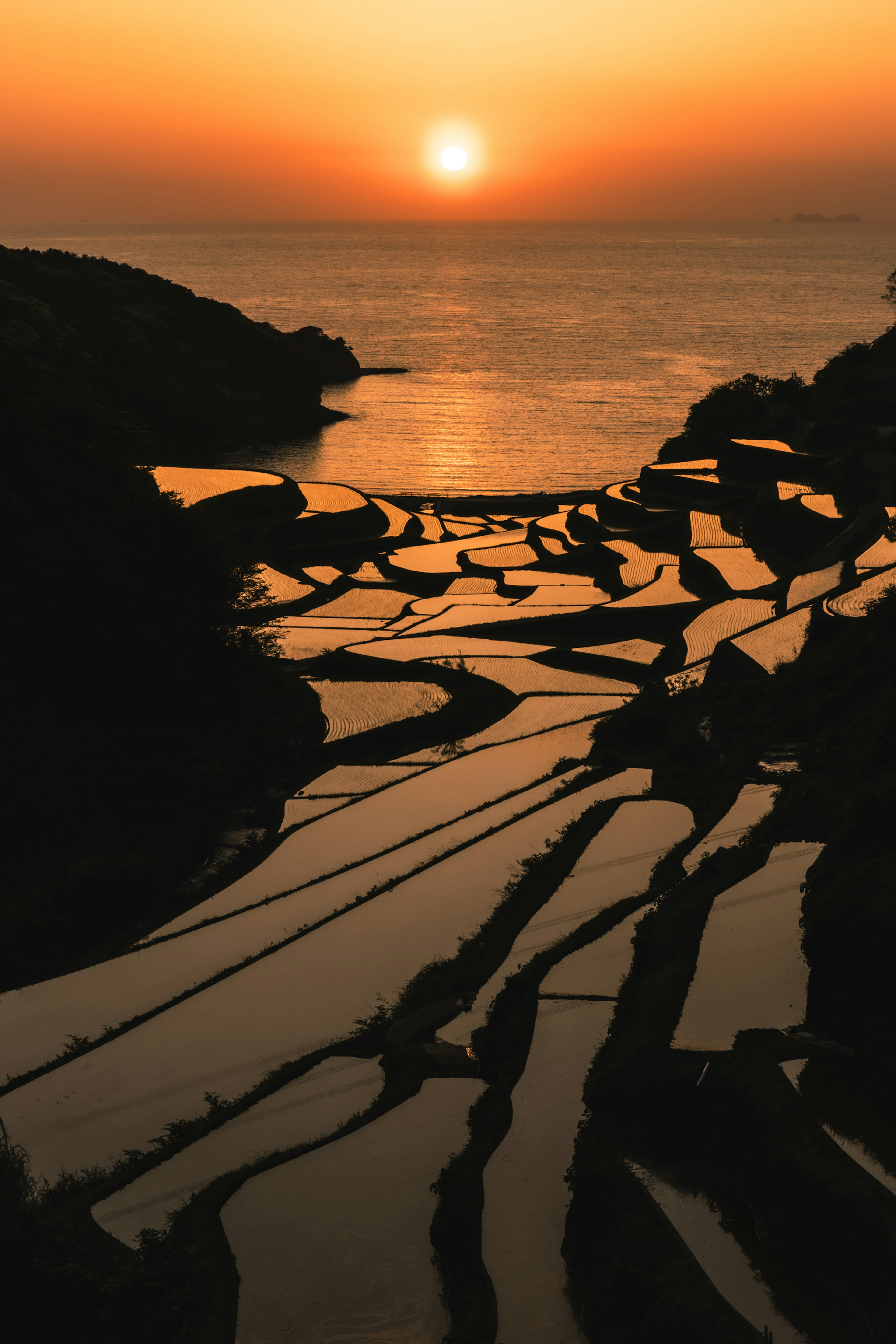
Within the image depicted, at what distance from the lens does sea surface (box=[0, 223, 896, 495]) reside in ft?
185

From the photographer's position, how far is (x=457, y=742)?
18406 millimetres

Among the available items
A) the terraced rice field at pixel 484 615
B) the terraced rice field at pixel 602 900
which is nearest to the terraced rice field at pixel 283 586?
the terraced rice field at pixel 484 615

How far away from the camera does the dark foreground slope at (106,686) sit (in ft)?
42.1

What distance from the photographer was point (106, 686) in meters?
16.4

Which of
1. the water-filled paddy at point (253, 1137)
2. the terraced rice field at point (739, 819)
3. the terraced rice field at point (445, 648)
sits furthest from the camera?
the terraced rice field at point (445, 648)

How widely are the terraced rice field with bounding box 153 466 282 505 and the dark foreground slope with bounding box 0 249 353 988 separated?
12.9m

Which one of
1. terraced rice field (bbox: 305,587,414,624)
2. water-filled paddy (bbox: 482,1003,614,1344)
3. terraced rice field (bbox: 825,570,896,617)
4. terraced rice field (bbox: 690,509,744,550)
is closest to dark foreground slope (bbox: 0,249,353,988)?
water-filled paddy (bbox: 482,1003,614,1344)

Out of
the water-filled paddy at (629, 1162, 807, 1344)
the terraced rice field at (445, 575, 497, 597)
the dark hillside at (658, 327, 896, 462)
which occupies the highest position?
the dark hillside at (658, 327, 896, 462)

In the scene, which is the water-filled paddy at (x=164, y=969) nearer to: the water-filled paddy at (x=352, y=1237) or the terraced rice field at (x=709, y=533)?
the water-filled paddy at (x=352, y=1237)

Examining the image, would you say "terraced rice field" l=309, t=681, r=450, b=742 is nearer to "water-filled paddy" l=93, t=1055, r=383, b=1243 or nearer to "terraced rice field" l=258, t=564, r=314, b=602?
"terraced rice field" l=258, t=564, r=314, b=602

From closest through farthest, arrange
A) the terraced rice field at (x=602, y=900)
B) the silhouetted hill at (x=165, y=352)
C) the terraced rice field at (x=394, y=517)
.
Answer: the terraced rice field at (x=602, y=900)
the terraced rice field at (x=394, y=517)
the silhouetted hill at (x=165, y=352)

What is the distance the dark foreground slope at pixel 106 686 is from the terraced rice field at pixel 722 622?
972 centimetres

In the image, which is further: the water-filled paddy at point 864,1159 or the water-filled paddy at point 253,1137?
the water-filled paddy at point 253,1137

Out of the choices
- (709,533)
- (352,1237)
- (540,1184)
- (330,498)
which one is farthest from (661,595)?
(352,1237)
